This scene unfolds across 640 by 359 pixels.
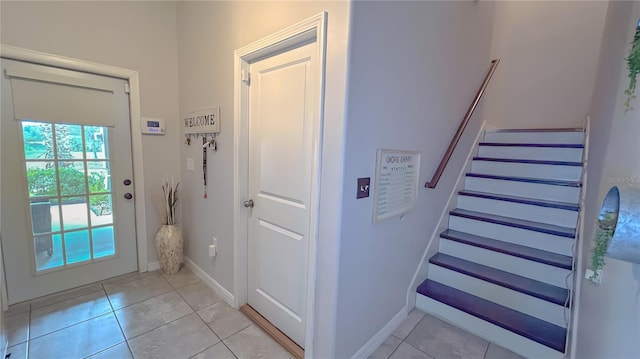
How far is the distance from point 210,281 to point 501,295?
247 cm

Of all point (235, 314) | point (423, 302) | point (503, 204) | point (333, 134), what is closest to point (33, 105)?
point (235, 314)

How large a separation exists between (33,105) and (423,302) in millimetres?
3494

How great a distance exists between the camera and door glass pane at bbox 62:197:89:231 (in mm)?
2205

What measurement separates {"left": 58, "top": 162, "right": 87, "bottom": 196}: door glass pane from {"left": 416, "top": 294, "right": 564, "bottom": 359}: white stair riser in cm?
309

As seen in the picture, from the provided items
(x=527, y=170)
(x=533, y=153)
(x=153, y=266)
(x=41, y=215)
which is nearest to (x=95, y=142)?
(x=41, y=215)

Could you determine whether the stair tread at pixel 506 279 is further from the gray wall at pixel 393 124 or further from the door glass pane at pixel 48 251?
the door glass pane at pixel 48 251

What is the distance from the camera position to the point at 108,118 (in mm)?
2334

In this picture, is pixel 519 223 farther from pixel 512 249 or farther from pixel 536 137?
pixel 536 137

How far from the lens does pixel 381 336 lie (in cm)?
179

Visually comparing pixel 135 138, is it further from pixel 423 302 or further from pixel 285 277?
pixel 423 302

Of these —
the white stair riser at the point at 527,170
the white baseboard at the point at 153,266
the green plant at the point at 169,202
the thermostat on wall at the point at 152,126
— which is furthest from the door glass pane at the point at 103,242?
the white stair riser at the point at 527,170

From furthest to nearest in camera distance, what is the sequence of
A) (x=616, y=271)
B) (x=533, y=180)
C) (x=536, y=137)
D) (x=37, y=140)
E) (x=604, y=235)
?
(x=536, y=137) → (x=533, y=180) → (x=37, y=140) → (x=616, y=271) → (x=604, y=235)

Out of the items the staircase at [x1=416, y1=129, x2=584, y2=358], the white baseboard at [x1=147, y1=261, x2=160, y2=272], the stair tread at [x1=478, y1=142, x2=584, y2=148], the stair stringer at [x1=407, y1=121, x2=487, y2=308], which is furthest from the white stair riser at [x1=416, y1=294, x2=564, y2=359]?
the white baseboard at [x1=147, y1=261, x2=160, y2=272]

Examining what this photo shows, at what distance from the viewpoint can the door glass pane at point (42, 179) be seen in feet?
6.68
